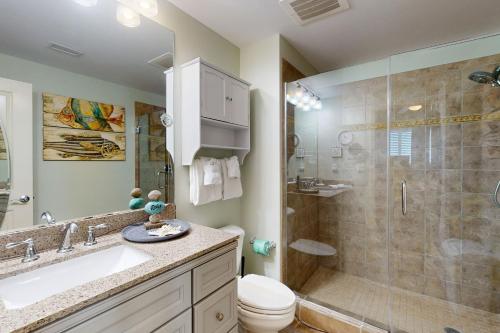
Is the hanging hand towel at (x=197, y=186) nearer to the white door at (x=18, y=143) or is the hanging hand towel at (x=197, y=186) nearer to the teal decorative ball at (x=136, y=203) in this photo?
the teal decorative ball at (x=136, y=203)

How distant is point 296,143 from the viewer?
224 centimetres

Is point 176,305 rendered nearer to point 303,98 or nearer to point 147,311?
point 147,311

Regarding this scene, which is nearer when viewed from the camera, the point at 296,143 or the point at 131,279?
the point at 131,279

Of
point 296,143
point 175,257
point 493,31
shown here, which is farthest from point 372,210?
point 175,257

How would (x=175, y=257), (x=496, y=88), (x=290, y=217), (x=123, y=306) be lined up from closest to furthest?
(x=123, y=306) → (x=175, y=257) → (x=496, y=88) → (x=290, y=217)

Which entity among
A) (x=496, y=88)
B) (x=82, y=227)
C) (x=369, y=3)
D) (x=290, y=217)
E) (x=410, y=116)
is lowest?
(x=290, y=217)

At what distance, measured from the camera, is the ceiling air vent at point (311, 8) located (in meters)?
1.54

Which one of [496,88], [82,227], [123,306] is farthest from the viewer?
[496,88]

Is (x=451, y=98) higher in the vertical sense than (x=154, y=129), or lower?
higher

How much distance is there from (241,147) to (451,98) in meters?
1.89

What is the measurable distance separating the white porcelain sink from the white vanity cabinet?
0.21 m

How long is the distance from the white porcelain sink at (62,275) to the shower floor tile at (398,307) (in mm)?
1641

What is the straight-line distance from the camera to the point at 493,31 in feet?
6.31

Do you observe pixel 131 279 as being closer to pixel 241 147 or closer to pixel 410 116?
pixel 241 147
